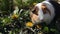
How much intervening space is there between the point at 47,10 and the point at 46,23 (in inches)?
5.8

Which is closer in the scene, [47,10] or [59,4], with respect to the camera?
[47,10]

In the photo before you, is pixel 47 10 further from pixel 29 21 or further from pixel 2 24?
pixel 2 24

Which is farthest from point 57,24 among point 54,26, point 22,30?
point 22,30

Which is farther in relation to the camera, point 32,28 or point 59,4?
point 59,4

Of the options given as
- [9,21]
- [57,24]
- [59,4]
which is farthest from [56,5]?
[9,21]

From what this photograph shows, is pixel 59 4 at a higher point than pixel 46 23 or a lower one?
higher

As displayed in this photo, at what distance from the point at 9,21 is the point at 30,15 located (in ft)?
0.83

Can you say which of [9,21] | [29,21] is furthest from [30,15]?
[9,21]

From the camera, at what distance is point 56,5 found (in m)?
2.63

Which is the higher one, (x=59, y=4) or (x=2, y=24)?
(x=59, y=4)

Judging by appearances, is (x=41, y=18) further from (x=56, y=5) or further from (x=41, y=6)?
(x=56, y=5)

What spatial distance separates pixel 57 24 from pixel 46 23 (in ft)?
0.49

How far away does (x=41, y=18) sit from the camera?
8.05ft

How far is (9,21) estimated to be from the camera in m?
2.59
